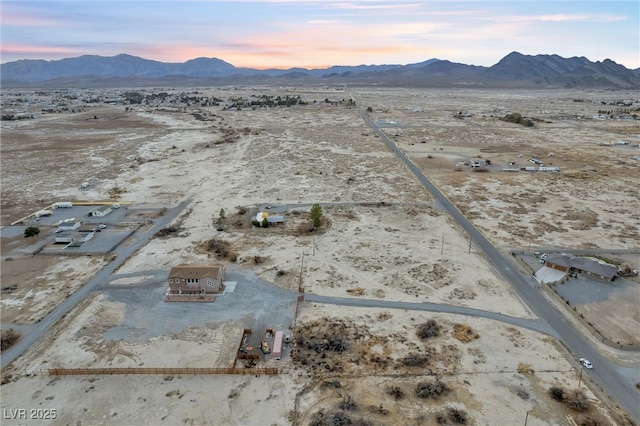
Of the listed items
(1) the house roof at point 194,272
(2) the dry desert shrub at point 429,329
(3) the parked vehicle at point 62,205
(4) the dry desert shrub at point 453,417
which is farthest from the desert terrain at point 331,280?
(3) the parked vehicle at point 62,205

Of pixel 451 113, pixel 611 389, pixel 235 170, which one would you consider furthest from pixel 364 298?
pixel 451 113

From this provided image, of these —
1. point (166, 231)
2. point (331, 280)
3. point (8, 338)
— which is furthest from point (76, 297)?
point (331, 280)

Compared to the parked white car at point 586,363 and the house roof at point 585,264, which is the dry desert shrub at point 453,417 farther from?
the house roof at point 585,264

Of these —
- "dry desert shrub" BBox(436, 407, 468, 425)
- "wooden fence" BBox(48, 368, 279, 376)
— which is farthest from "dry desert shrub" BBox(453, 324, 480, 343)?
"wooden fence" BBox(48, 368, 279, 376)

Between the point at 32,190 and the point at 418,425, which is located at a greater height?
the point at 32,190

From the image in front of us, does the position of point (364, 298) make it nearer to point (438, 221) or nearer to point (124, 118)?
point (438, 221)
